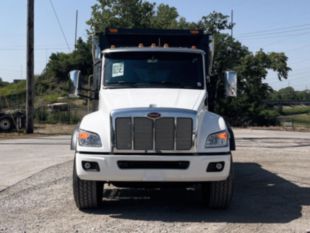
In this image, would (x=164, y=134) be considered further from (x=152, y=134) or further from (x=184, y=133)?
(x=184, y=133)

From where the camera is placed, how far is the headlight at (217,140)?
8.08 metres

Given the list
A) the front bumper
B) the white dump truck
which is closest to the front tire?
the white dump truck

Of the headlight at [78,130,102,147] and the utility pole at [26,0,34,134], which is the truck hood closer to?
the headlight at [78,130,102,147]

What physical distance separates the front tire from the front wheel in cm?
167

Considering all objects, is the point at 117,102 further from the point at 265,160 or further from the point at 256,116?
the point at 256,116

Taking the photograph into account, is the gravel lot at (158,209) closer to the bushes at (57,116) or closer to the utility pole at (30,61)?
the utility pole at (30,61)

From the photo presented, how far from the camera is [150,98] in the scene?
28.7 feet

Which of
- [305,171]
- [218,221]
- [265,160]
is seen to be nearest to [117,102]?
[218,221]

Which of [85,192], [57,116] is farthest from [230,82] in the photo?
[57,116]

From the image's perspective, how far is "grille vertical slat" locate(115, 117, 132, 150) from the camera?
8.02 metres

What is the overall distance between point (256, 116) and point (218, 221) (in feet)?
149

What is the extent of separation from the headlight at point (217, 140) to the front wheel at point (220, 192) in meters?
0.43

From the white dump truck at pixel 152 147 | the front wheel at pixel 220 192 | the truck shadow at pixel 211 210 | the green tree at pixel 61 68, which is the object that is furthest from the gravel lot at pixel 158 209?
the green tree at pixel 61 68

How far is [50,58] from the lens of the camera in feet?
238
